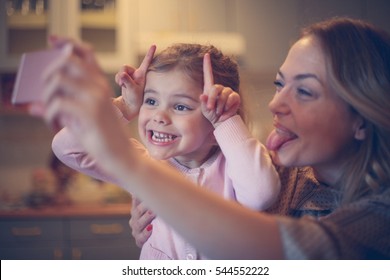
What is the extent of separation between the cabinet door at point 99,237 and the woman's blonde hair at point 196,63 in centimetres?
151

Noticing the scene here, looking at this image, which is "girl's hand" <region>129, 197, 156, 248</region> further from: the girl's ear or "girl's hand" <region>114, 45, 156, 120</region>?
the girl's ear

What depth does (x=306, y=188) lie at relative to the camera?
3.05 ft

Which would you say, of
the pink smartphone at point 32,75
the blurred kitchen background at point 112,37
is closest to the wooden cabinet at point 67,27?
the blurred kitchen background at point 112,37

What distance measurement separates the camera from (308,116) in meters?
0.84

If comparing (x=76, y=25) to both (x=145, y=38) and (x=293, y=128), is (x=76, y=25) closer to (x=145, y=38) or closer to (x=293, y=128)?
(x=145, y=38)

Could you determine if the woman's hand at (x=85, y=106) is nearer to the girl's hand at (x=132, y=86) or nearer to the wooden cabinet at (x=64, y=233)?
the girl's hand at (x=132, y=86)

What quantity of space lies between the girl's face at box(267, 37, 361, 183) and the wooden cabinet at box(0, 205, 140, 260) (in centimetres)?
166

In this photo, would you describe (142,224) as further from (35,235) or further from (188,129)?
(35,235)

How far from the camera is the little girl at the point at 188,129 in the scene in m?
0.84

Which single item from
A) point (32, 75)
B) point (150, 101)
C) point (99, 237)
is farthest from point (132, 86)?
point (99, 237)

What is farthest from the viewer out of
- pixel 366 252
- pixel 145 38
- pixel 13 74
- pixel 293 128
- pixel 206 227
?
pixel 13 74

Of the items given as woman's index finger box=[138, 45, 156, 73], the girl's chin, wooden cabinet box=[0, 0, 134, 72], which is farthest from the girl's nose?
wooden cabinet box=[0, 0, 134, 72]
